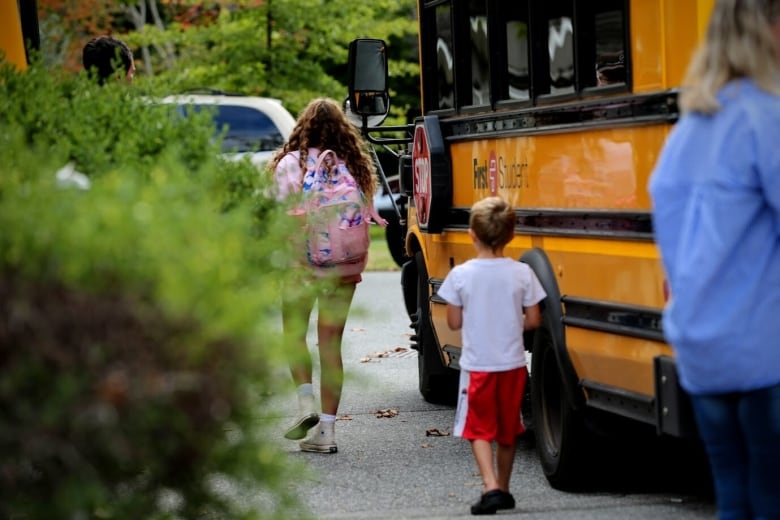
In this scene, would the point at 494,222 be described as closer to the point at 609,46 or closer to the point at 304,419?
the point at 609,46

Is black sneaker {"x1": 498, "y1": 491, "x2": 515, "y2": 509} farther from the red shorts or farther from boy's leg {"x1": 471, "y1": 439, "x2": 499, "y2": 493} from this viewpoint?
the red shorts

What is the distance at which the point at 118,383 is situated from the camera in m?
3.09

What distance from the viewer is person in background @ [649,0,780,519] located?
11.7 feet

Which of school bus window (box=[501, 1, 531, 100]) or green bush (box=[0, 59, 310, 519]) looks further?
school bus window (box=[501, 1, 531, 100])

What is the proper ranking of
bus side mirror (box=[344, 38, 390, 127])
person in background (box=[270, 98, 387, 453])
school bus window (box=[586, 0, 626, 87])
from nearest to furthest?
school bus window (box=[586, 0, 626, 87]), person in background (box=[270, 98, 387, 453]), bus side mirror (box=[344, 38, 390, 127])

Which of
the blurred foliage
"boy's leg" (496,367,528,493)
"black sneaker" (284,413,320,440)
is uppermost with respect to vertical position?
the blurred foliage

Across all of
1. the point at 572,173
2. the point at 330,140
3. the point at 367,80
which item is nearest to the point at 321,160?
the point at 330,140

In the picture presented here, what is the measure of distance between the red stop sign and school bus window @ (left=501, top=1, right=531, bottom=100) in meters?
0.87

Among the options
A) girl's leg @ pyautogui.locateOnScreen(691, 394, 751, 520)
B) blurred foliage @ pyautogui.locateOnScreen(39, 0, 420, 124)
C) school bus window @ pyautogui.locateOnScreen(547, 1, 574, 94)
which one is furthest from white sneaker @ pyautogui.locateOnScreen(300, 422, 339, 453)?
blurred foliage @ pyautogui.locateOnScreen(39, 0, 420, 124)

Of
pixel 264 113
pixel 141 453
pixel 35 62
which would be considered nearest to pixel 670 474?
pixel 35 62

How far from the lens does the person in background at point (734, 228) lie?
357 centimetres

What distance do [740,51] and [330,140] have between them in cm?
423

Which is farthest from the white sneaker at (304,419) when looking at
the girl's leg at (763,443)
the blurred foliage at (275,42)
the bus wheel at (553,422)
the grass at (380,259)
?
the blurred foliage at (275,42)

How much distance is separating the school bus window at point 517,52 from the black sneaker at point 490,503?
173 centimetres
